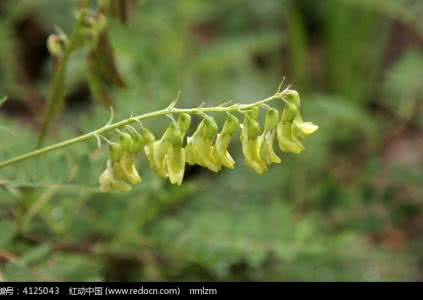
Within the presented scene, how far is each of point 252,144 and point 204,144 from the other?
0.10 m

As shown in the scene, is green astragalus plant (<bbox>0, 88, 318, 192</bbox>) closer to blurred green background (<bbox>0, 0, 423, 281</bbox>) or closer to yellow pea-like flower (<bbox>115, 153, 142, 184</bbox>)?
yellow pea-like flower (<bbox>115, 153, 142, 184</bbox>)

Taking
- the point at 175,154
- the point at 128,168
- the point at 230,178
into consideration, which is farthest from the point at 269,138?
the point at 230,178

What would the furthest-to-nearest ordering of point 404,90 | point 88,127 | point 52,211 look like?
point 404,90 → point 52,211 → point 88,127

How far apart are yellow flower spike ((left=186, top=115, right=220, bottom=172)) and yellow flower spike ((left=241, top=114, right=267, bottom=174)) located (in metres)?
0.06

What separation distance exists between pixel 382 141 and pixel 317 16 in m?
2.00

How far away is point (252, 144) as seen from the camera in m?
1.58

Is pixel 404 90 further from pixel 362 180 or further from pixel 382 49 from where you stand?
pixel 382 49

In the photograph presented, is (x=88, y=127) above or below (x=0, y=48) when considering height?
below

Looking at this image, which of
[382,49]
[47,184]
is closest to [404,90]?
[382,49]

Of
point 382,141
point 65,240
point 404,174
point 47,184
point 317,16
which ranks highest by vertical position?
point 317,16

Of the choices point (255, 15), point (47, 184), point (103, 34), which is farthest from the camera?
point (255, 15)

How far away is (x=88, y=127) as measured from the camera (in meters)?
2.40

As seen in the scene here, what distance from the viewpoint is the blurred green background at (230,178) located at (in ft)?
7.99

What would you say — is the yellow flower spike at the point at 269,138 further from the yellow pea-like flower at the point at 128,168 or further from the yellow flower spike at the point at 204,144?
the yellow pea-like flower at the point at 128,168
